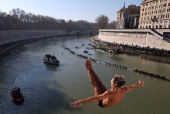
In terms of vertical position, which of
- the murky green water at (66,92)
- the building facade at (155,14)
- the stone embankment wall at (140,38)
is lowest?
the murky green water at (66,92)

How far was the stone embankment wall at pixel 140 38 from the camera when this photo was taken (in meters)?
31.3

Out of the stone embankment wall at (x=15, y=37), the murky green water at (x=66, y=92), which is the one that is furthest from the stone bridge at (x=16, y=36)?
the murky green water at (x=66, y=92)

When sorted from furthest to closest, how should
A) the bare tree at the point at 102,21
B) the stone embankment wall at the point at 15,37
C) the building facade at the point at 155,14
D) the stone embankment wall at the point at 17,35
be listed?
the bare tree at the point at 102,21
the stone embankment wall at the point at 17,35
the stone embankment wall at the point at 15,37
the building facade at the point at 155,14

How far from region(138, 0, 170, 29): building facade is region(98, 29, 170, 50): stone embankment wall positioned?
6.38m

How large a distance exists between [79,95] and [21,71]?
1228 cm

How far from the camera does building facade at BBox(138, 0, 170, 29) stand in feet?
117

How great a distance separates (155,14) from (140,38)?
368 inches

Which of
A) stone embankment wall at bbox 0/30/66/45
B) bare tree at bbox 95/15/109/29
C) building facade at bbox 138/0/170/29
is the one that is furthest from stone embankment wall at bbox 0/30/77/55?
building facade at bbox 138/0/170/29

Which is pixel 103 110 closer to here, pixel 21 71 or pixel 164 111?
pixel 164 111

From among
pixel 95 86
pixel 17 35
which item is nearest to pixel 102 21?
pixel 17 35

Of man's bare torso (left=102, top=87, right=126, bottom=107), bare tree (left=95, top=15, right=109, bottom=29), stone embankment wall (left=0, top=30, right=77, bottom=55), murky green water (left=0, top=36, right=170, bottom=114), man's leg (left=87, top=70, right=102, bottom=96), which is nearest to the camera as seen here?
man's bare torso (left=102, top=87, right=126, bottom=107)

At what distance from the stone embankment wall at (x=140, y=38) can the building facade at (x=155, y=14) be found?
6.38 meters

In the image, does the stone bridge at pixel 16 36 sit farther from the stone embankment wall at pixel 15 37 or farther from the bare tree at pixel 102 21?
the bare tree at pixel 102 21

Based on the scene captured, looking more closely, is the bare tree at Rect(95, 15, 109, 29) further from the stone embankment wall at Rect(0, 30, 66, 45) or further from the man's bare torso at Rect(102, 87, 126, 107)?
the man's bare torso at Rect(102, 87, 126, 107)
